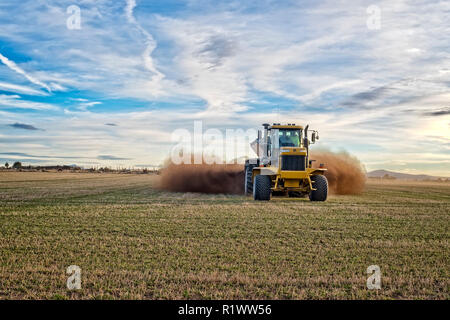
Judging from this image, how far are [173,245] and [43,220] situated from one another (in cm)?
647

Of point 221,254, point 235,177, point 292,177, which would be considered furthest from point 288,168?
point 221,254

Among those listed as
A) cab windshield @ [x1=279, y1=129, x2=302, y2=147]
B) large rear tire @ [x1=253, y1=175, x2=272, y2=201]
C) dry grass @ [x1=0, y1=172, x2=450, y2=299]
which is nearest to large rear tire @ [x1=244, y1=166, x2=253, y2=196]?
large rear tire @ [x1=253, y1=175, x2=272, y2=201]

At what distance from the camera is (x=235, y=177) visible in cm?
2941

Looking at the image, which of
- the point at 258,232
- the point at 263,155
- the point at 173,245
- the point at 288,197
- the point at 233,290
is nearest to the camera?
the point at 233,290

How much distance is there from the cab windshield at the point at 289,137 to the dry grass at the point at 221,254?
690 cm

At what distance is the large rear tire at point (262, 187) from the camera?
68.9 ft

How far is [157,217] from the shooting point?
14.3 metres

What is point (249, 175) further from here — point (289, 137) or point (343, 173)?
point (343, 173)

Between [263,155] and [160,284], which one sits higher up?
[263,155]

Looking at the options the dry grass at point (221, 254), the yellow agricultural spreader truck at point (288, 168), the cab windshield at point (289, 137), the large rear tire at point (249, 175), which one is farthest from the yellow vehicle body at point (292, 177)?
the dry grass at point (221, 254)

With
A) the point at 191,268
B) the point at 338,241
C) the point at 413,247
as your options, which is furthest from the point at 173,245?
the point at 413,247

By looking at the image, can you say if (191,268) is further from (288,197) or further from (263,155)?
(288,197)

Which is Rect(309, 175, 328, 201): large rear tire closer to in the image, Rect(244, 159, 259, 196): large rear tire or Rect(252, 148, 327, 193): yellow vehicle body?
Rect(252, 148, 327, 193): yellow vehicle body

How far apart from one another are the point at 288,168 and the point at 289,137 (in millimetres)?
1851
